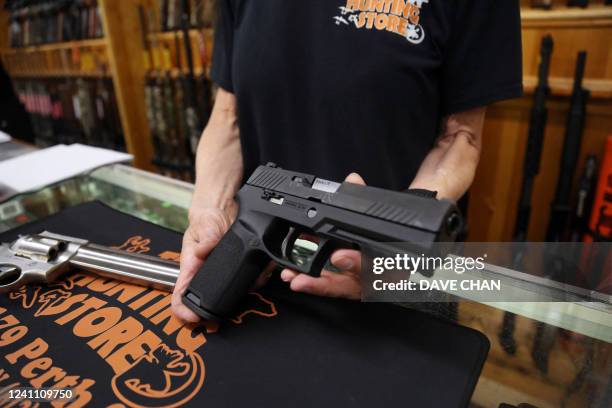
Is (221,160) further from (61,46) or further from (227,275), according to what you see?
(61,46)

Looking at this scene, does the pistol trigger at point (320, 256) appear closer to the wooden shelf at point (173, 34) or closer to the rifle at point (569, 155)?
the rifle at point (569, 155)

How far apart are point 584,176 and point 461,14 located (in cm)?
94

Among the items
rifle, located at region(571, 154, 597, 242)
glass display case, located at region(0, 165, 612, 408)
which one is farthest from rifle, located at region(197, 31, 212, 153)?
glass display case, located at region(0, 165, 612, 408)

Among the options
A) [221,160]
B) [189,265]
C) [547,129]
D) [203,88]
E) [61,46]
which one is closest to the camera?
[189,265]

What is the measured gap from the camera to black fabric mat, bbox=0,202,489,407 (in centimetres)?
44

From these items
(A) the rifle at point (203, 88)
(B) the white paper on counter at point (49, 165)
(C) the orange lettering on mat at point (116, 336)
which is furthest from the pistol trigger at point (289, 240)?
(A) the rifle at point (203, 88)

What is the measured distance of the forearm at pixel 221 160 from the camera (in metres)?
A: 0.77

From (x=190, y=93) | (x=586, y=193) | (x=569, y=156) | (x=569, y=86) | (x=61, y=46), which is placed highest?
(x=61, y=46)

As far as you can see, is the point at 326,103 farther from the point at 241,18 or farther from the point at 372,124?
the point at 241,18

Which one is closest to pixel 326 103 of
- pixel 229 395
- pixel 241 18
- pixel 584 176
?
pixel 241 18

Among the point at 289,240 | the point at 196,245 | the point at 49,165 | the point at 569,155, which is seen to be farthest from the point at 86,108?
the point at 569,155

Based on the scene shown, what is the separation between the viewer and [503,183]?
153cm

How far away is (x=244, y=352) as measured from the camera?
494mm

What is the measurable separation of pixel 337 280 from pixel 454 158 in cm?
31
